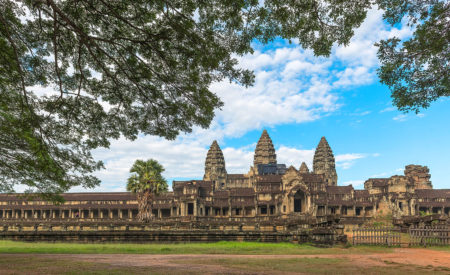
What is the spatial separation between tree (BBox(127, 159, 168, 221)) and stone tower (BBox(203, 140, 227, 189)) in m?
45.5

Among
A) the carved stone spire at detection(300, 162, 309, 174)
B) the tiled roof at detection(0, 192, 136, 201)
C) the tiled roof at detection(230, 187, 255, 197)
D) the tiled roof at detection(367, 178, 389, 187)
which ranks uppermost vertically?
the carved stone spire at detection(300, 162, 309, 174)

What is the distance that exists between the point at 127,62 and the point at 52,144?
14.5 feet

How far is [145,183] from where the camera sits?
43.7m

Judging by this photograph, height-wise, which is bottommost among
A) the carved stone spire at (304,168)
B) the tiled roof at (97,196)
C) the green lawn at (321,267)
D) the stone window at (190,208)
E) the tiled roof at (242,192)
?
the stone window at (190,208)

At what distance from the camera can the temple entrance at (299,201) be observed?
5675 cm

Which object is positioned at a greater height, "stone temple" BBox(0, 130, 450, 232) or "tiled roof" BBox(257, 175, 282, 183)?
"tiled roof" BBox(257, 175, 282, 183)

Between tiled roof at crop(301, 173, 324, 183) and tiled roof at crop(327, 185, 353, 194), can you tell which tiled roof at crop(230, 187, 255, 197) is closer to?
tiled roof at crop(301, 173, 324, 183)

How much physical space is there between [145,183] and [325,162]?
2338 inches

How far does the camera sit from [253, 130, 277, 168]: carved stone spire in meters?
90.4

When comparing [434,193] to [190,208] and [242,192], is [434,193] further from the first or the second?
[190,208]

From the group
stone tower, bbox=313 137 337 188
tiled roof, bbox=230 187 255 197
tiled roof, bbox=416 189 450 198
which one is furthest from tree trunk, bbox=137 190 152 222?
stone tower, bbox=313 137 337 188

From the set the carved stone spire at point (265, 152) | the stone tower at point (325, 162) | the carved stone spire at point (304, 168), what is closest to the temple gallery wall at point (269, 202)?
the stone tower at point (325, 162)

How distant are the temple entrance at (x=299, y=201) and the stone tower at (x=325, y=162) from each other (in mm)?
32732

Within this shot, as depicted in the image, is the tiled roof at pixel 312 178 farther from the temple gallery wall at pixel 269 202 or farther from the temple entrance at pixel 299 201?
the temple entrance at pixel 299 201
